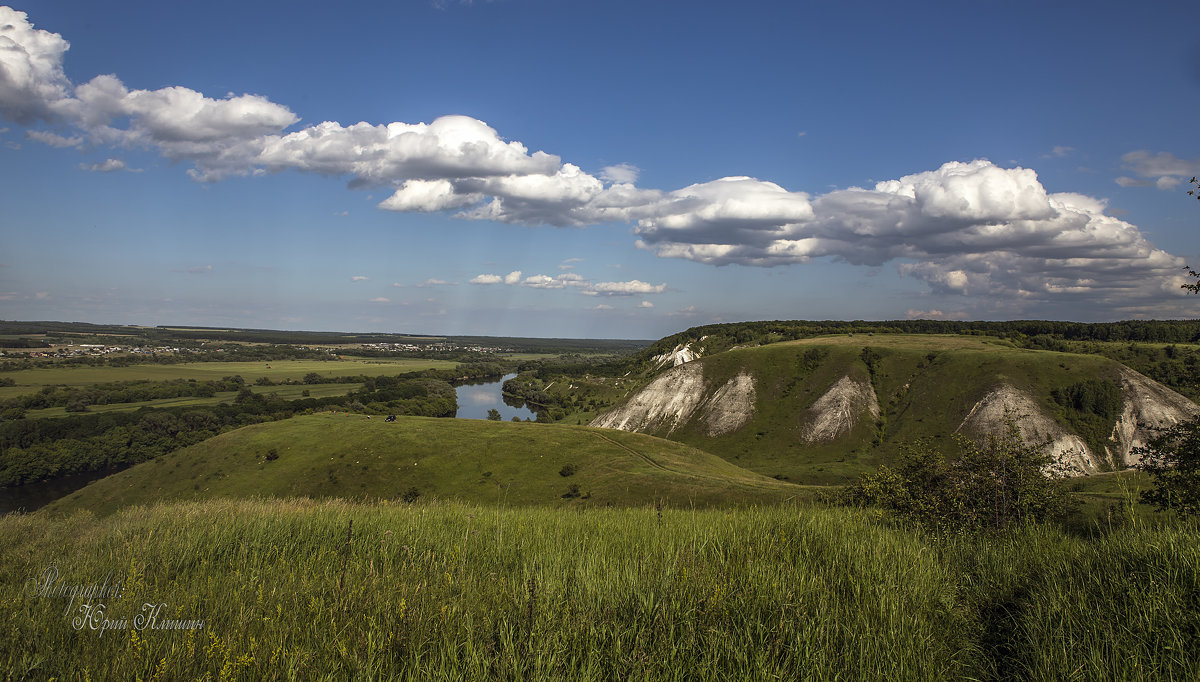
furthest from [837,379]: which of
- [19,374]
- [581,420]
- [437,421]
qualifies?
[19,374]

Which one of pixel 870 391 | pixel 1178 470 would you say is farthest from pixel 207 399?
pixel 1178 470

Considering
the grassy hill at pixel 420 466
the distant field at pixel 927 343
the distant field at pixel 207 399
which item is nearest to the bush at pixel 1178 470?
the grassy hill at pixel 420 466

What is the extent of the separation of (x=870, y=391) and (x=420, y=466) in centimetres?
10054

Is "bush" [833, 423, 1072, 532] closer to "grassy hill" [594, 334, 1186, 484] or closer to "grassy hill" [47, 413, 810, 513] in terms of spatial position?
"grassy hill" [47, 413, 810, 513]

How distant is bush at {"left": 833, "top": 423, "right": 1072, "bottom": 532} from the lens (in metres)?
13.8

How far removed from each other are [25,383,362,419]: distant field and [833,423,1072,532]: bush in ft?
588

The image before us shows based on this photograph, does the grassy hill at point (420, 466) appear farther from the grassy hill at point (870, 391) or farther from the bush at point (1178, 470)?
the bush at point (1178, 470)

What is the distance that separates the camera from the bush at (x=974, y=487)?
544 inches

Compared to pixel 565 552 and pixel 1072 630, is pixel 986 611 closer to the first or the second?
pixel 1072 630

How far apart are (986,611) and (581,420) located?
163164 millimetres

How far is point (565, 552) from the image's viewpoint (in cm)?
597

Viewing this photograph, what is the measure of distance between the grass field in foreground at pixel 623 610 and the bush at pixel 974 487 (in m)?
6.57

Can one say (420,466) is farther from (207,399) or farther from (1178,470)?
(207,399)

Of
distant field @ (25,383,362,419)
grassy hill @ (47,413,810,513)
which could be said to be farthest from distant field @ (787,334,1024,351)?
distant field @ (25,383,362,419)
